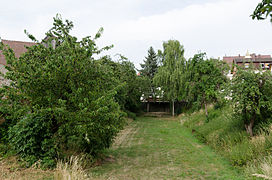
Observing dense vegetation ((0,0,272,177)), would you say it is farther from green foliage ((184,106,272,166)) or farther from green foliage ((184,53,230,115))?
green foliage ((184,53,230,115))

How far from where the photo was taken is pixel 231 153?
821 centimetres

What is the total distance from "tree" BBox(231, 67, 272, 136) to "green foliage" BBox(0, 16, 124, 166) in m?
5.56

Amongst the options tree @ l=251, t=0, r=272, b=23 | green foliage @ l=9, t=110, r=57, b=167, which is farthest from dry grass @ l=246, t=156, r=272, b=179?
green foliage @ l=9, t=110, r=57, b=167

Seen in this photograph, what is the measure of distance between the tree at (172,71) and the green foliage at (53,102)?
2166 cm

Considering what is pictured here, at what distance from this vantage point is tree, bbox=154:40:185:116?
92.8ft

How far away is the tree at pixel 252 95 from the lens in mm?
8547

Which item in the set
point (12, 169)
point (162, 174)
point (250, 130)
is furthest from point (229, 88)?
point (12, 169)

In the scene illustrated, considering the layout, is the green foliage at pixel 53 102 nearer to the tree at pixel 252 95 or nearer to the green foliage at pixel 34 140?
the green foliage at pixel 34 140

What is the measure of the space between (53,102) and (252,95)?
794 cm

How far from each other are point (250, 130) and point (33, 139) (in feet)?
28.8

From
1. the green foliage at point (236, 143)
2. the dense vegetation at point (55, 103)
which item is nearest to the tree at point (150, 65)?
the green foliage at point (236, 143)

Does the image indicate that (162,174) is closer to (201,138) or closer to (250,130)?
(250,130)

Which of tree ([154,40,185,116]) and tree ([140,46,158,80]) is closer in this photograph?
tree ([154,40,185,116])

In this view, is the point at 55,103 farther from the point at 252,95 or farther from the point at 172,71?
the point at 172,71
